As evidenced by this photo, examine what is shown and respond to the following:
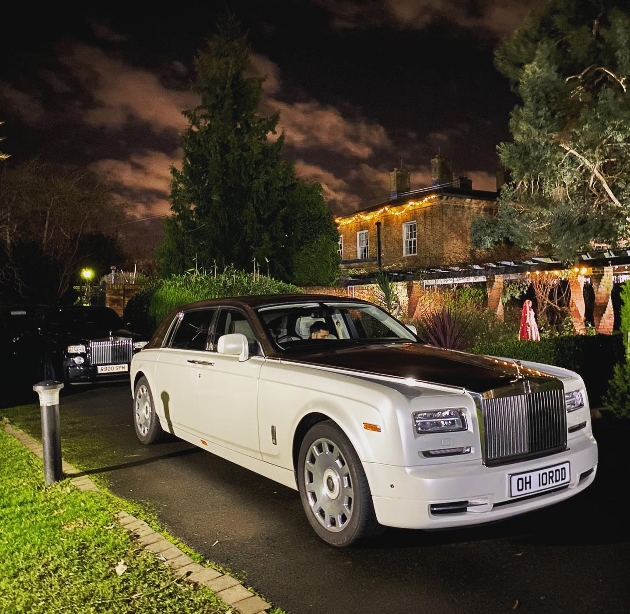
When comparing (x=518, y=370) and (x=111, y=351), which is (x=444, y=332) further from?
(x=518, y=370)

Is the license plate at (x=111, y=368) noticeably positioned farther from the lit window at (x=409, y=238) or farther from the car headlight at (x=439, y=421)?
the lit window at (x=409, y=238)

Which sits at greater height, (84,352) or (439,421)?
(439,421)

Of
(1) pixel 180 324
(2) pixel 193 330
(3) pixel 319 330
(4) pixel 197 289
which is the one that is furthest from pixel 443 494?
(4) pixel 197 289

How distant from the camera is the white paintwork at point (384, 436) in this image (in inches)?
148

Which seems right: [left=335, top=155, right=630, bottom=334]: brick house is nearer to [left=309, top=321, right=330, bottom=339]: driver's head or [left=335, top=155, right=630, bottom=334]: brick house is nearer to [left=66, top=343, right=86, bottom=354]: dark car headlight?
[left=66, top=343, right=86, bottom=354]: dark car headlight

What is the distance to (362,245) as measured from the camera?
33.5 m

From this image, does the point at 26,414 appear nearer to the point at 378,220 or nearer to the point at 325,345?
the point at 325,345

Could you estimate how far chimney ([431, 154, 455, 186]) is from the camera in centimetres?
3281

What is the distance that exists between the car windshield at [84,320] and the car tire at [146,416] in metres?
5.61

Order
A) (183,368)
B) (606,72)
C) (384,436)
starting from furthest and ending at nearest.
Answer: (606,72) → (183,368) → (384,436)

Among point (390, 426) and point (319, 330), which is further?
point (319, 330)

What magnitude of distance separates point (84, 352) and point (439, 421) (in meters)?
8.89

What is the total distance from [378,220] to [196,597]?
29.5m

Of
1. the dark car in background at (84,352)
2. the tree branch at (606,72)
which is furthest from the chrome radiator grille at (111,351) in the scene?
the tree branch at (606,72)
